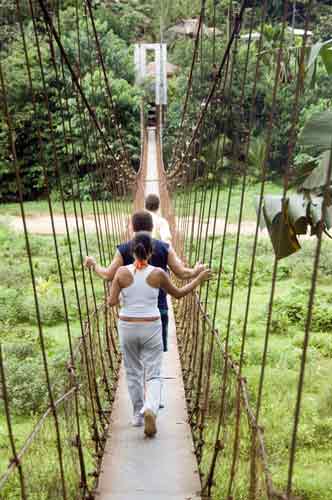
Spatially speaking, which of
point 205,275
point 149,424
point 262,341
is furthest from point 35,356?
point 205,275

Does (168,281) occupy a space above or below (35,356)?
above

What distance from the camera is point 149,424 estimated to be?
202 centimetres

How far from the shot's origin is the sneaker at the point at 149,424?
6.54 feet

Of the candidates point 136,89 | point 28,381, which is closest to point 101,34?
point 136,89

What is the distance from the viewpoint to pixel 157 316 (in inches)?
79.0

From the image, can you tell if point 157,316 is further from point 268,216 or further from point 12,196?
point 12,196

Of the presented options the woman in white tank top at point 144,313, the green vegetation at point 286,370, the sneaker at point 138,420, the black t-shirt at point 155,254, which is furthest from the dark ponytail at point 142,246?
the sneaker at point 138,420

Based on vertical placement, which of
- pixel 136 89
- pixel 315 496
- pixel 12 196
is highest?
pixel 315 496

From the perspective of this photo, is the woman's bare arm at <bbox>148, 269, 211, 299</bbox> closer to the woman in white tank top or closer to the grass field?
the woman in white tank top

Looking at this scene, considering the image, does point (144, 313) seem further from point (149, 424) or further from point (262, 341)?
point (262, 341)

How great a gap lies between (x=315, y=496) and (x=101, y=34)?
11.9 m

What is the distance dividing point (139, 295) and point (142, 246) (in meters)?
0.14

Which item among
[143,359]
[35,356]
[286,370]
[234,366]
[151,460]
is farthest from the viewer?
[35,356]

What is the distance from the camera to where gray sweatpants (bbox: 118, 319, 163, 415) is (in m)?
2.01
